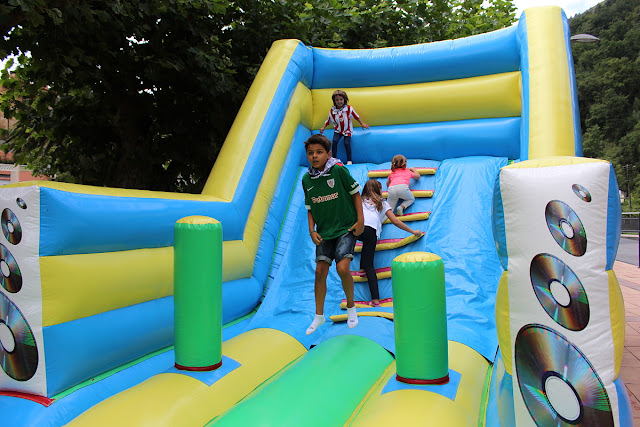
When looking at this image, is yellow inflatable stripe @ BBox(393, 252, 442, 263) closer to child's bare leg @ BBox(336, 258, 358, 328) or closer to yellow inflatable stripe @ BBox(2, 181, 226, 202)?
child's bare leg @ BBox(336, 258, 358, 328)

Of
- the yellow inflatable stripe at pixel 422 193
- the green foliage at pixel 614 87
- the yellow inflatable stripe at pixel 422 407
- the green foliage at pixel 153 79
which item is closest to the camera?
the yellow inflatable stripe at pixel 422 407

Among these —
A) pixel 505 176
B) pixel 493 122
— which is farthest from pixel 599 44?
pixel 505 176

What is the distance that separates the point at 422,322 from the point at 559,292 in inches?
24.6

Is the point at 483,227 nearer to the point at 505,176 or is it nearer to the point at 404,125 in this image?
the point at 404,125

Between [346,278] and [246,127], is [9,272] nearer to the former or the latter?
[346,278]

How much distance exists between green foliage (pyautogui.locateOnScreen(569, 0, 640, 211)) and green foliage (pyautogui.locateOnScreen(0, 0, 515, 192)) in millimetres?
41662

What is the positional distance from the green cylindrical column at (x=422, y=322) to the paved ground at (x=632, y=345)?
1003 millimetres

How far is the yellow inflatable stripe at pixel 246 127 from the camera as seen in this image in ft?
10.9

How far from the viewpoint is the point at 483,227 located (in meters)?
3.46

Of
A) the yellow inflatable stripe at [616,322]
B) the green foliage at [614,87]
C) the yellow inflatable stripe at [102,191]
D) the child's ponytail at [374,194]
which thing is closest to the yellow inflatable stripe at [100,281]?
the yellow inflatable stripe at [102,191]

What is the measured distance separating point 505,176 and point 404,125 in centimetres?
318

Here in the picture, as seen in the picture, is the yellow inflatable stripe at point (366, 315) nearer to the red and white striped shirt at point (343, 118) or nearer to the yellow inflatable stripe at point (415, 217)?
the yellow inflatable stripe at point (415, 217)

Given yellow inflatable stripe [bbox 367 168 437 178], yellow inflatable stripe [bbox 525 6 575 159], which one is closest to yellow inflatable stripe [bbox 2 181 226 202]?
yellow inflatable stripe [bbox 367 168 437 178]

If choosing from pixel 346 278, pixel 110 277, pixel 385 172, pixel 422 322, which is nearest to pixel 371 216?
pixel 346 278
